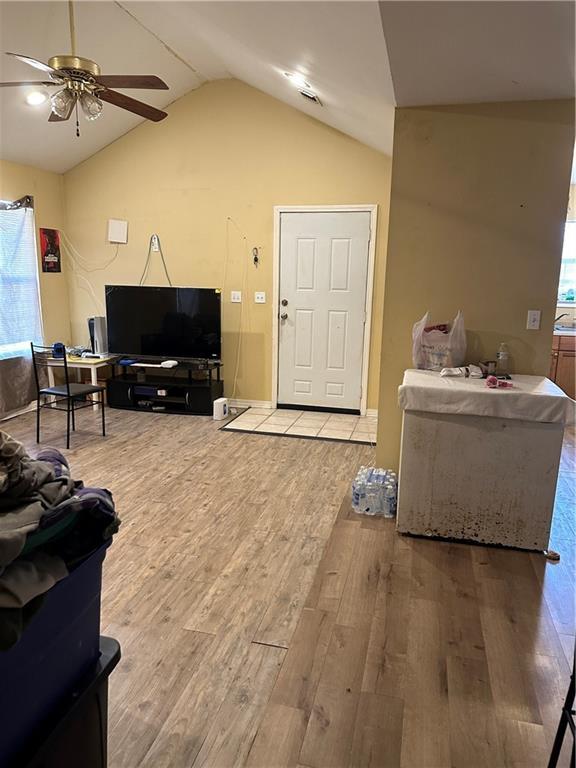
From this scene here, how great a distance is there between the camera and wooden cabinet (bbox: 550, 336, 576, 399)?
5574 mm

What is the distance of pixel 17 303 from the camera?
5.09 meters

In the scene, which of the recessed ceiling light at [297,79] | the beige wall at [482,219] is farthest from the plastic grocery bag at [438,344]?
the recessed ceiling light at [297,79]

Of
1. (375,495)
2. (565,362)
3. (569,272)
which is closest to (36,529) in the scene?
(375,495)

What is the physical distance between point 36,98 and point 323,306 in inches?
118

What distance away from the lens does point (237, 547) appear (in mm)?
2727

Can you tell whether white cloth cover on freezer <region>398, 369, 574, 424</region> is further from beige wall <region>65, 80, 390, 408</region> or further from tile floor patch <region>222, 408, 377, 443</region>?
beige wall <region>65, 80, 390, 408</region>

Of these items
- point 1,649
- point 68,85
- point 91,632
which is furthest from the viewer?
point 68,85

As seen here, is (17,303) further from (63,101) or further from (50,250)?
(63,101)

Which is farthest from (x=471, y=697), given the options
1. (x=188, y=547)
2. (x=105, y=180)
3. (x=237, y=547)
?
(x=105, y=180)

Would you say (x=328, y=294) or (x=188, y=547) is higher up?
(x=328, y=294)

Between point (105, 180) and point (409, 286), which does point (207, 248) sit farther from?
point (409, 286)

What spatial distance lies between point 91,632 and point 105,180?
5.35 metres

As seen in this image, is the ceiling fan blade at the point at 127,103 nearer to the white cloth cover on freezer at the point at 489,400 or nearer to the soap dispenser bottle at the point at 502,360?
the white cloth cover on freezer at the point at 489,400

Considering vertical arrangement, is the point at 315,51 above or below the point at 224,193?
above
